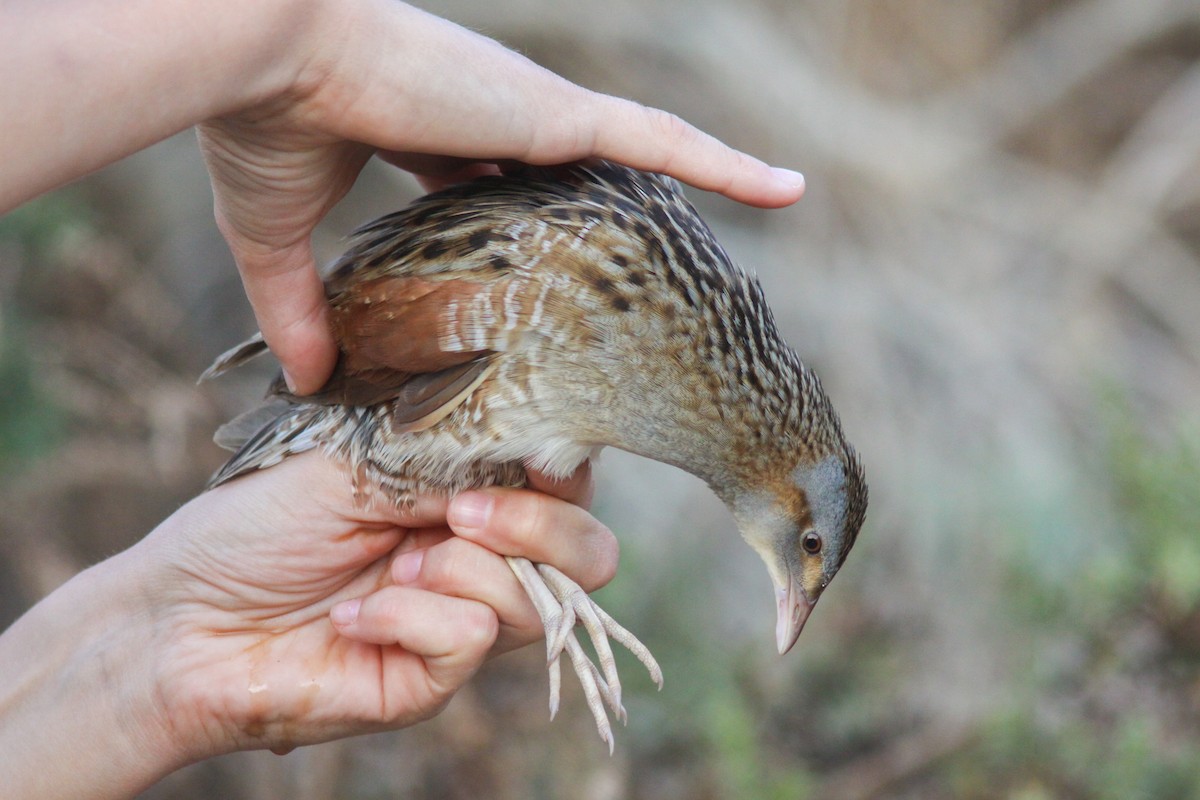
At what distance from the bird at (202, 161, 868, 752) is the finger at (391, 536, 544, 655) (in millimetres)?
38

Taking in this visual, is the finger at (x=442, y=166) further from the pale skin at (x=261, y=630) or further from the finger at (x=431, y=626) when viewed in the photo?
the finger at (x=431, y=626)

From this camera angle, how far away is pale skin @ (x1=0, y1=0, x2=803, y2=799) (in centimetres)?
152

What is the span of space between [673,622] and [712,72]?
8.67ft

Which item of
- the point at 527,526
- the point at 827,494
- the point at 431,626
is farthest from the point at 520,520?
the point at 827,494

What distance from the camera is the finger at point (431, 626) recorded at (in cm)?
193

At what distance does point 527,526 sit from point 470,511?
10cm

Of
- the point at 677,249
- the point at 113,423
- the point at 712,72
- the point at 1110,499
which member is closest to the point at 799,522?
the point at 677,249

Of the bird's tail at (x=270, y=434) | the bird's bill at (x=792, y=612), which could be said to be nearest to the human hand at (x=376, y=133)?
the bird's tail at (x=270, y=434)

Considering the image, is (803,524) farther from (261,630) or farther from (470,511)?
(261,630)

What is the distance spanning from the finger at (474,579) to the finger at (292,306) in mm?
369

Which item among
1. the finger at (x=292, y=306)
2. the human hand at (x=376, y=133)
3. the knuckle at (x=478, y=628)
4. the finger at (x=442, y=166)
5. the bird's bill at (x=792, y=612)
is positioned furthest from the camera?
the bird's bill at (x=792, y=612)

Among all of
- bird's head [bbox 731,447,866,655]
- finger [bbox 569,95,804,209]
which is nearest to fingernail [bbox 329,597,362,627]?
bird's head [bbox 731,447,866,655]

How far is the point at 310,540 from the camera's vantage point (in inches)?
82.2

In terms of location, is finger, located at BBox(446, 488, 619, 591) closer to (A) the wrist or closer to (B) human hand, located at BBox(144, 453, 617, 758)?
(B) human hand, located at BBox(144, 453, 617, 758)
